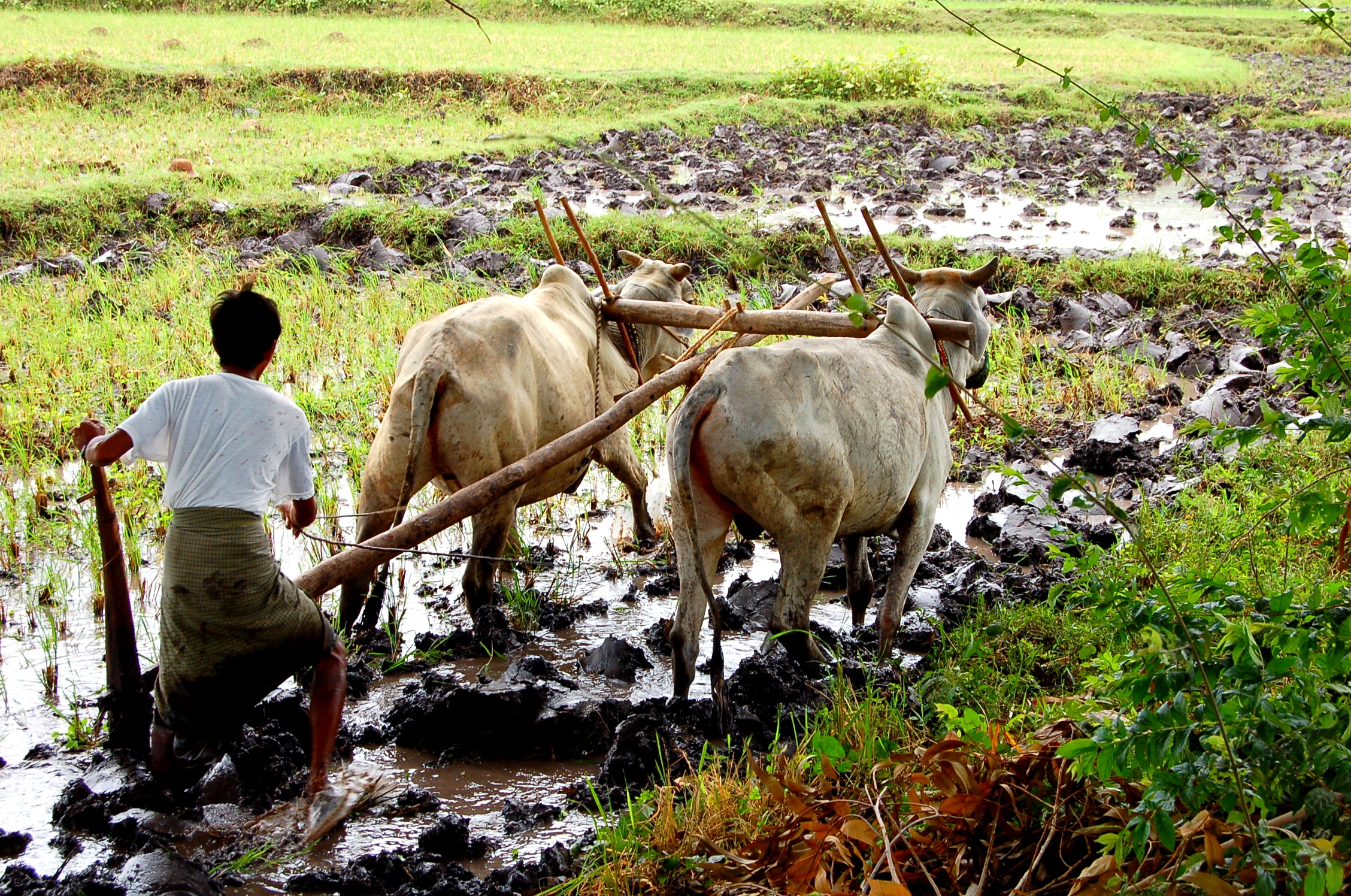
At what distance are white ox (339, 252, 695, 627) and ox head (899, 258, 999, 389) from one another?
163 centimetres

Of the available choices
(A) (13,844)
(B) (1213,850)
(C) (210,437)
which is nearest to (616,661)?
(C) (210,437)

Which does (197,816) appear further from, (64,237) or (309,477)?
(64,237)

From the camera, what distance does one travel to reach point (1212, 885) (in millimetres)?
1900

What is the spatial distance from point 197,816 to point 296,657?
62cm

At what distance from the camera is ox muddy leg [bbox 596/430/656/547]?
6.05 m

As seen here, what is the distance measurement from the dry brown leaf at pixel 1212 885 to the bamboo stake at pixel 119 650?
315cm

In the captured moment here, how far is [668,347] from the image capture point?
650 cm

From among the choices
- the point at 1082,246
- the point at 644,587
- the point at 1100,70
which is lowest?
the point at 644,587

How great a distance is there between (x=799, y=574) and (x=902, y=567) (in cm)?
Result: 68

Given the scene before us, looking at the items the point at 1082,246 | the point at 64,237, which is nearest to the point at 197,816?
the point at 64,237

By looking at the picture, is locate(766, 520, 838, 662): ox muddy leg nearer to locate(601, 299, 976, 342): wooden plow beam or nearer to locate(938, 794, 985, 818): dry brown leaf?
locate(601, 299, 976, 342): wooden plow beam

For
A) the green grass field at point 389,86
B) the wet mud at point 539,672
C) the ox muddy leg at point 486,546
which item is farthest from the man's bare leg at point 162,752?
the green grass field at point 389,86

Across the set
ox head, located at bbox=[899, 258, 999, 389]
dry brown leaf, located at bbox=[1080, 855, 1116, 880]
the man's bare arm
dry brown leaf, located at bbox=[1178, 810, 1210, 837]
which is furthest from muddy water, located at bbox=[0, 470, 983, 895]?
dry brown leaf, located at bbox=[1178, 810, 1210, 837]

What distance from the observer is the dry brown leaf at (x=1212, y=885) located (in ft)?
6.20
